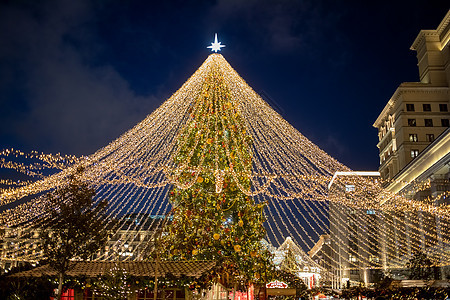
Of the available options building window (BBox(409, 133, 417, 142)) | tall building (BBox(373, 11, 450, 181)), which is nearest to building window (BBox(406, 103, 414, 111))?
tall building (BBox(373, 11, 450, 181))

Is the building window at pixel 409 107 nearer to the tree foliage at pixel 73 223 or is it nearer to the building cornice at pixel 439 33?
the building cornice at pixel 439 33

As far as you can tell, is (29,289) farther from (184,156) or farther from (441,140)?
Result: (441,140)

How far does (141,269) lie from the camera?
14.1 m

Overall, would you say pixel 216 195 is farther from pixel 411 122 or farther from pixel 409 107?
pixel 409 107

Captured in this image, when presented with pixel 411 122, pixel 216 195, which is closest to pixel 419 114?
pixel 411 122

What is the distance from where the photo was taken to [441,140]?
32594mm

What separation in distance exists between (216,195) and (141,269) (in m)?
3.89

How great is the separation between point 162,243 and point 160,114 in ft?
16.0

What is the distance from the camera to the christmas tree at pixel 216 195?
15.2 metres

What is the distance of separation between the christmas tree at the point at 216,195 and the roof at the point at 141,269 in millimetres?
947

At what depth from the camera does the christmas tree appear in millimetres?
15219

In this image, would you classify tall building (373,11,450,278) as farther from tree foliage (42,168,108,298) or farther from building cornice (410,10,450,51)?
tree foliage (42,168,108,298)

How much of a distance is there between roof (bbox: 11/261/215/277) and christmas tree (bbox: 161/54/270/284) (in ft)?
3.11

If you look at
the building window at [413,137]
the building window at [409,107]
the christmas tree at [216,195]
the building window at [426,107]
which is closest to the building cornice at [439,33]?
the building window at [426,107]
